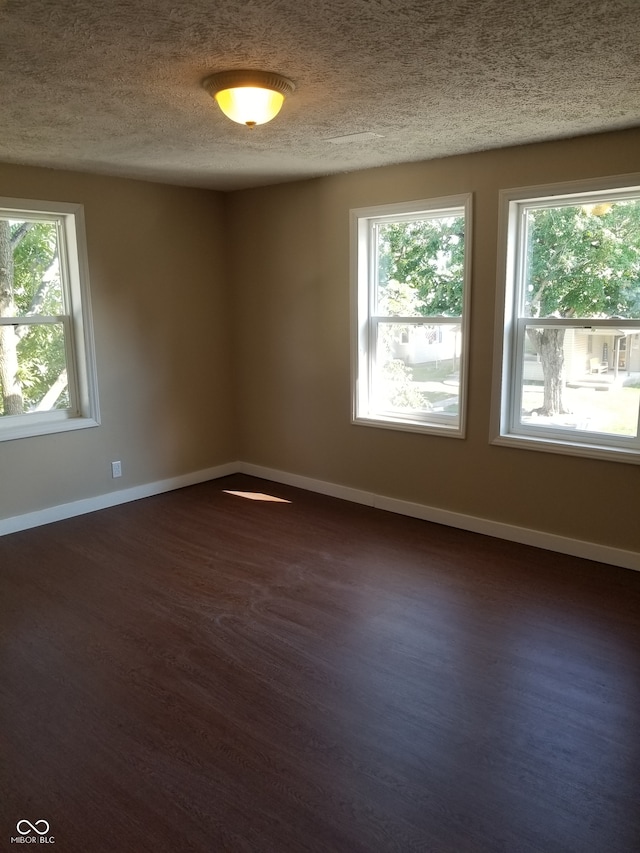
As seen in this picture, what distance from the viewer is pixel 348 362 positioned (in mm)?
4777

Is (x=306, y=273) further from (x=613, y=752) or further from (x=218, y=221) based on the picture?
(x=613, y=752)

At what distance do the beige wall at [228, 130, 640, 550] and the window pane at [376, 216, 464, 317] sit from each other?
21 cm

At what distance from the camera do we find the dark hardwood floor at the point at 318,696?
76.5 inches

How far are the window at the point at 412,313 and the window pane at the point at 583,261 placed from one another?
0.42 m

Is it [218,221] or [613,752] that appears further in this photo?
[218,221]

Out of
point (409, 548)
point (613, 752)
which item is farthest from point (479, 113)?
point (613, 752)

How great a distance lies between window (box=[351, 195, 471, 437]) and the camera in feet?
13.7

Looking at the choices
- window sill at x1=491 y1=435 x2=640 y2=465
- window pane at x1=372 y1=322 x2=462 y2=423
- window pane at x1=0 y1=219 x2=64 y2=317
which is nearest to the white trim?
window pane at x1=0 y1=219 x2=64 y2=317

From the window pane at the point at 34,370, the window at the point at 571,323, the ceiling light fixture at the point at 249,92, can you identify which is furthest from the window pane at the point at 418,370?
the window pane at the point at 34,370

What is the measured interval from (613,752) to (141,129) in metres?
3.38

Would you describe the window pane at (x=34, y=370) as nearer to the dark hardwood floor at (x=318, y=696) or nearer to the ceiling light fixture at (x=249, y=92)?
the dark hardwood floor at (x=318, y=696)

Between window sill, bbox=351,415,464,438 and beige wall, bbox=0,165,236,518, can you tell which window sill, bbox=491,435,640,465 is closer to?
window sill, bbox=351,415,464,438

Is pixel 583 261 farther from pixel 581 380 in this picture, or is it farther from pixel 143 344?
pixel 143 344

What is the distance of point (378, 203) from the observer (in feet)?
14.4
